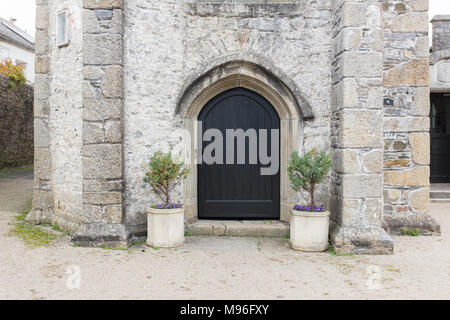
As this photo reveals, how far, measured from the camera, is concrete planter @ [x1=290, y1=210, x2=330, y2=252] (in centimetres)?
474

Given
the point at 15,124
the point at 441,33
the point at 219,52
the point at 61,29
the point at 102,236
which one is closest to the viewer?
the point at 102,236

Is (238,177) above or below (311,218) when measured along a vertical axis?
above

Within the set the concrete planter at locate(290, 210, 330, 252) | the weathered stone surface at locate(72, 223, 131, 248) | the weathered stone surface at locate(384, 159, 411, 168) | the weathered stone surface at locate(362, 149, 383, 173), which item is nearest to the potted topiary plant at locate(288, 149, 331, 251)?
the concrete planter at locate(290, 210, 330, 252)

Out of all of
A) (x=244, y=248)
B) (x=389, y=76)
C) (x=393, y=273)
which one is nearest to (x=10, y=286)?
(x=244, y=248)

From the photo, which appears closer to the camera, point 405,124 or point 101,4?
point 101,4

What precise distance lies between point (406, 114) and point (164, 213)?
3.84 meters

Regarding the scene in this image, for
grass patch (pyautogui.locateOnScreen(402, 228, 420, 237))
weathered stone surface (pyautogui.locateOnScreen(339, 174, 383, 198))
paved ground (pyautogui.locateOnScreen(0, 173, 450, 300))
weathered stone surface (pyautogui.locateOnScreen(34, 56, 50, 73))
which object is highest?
weathered stone surface (pyautogui.locateOnScreen(34, 56, 50, 73))

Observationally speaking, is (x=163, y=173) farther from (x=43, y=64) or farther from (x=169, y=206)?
(x=43, y=64)

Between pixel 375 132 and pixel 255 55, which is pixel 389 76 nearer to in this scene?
pixel 375 132

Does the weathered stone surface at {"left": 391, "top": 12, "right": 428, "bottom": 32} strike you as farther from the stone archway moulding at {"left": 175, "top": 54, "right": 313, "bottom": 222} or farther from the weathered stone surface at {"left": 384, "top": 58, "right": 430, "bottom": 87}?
the stone archway moulding at {"left": 175, "top": 54, "right": 313, "bottom": 222}

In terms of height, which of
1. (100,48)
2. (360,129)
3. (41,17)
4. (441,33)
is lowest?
(360,129)

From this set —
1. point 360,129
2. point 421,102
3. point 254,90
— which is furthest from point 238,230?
point 421,102

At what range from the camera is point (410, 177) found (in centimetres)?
572

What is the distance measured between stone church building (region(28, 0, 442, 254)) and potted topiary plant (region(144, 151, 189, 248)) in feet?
1.09
